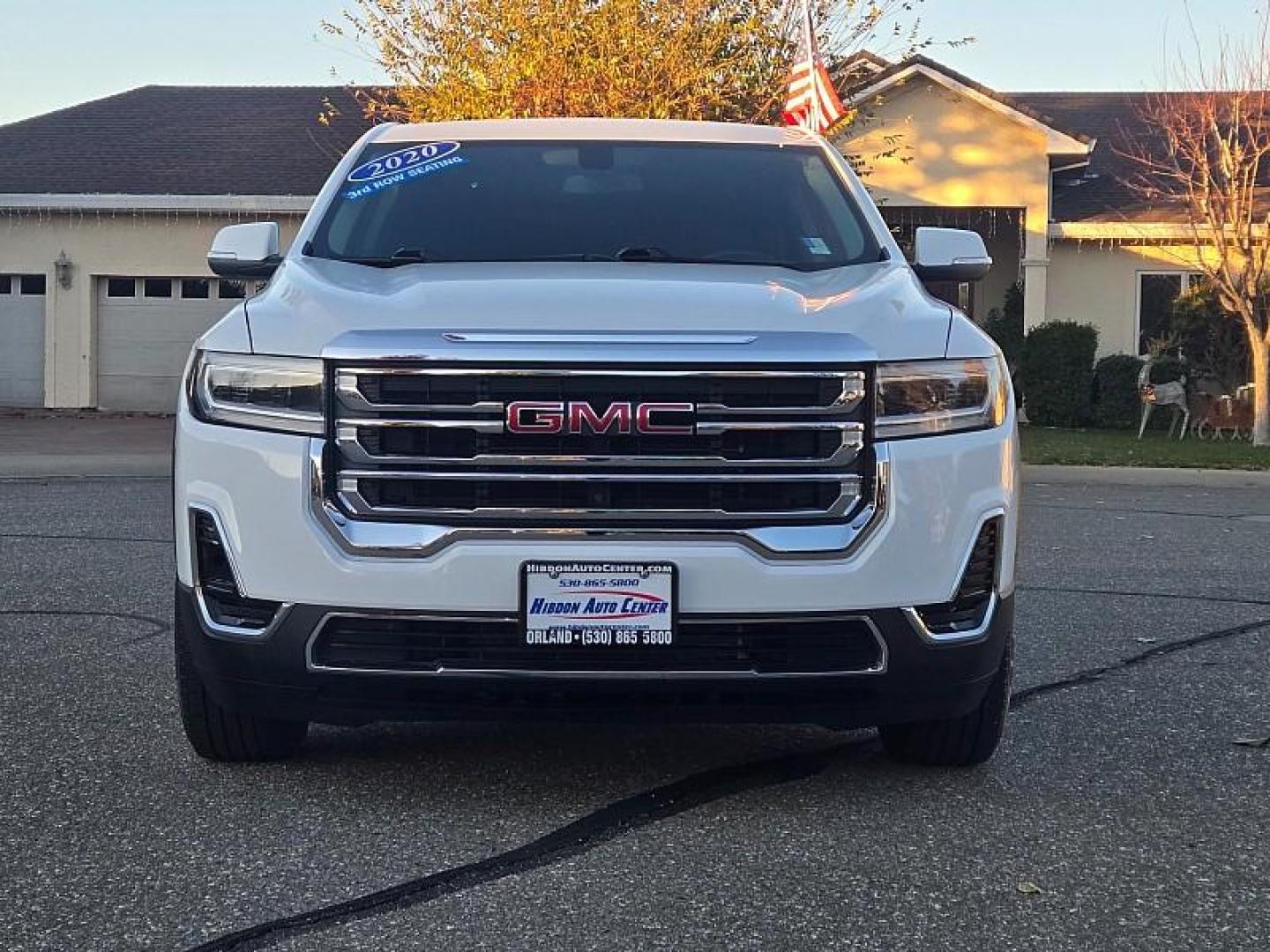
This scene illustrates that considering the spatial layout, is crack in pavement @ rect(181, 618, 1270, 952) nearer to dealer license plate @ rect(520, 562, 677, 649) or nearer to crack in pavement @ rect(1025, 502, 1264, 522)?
dealer license plate @ rect(520, 562, 677, 649)

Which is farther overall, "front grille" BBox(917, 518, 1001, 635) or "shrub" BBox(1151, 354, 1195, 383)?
"shrub" BBox(1151, 354, 1195, 383)

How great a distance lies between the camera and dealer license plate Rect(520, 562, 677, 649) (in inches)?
153

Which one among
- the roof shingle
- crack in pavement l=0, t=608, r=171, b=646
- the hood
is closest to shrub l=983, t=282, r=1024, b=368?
the roof shingle

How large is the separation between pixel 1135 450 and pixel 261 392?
15962 mm

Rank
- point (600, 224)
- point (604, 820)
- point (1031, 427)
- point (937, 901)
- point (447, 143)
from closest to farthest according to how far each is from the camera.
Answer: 1. point (937, 901)
2. point (604, 820)
3. point (600, 224)
4. point (447, 143)
5. point (1031, 427)

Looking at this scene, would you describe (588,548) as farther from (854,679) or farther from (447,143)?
(447,143)

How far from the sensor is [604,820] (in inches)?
164

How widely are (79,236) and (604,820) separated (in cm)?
2233

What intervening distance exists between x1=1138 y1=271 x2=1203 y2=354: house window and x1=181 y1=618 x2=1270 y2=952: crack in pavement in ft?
65.1

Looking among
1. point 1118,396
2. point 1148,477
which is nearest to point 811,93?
point 1148,477

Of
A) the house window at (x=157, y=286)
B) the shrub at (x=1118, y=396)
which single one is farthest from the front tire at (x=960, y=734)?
the house window at (x=157, y=286)

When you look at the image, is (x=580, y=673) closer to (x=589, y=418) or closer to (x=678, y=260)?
(x=589, y=418)

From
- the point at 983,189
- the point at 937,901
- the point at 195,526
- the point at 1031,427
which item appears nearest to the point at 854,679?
the point at 937,901

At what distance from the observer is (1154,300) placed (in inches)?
960
